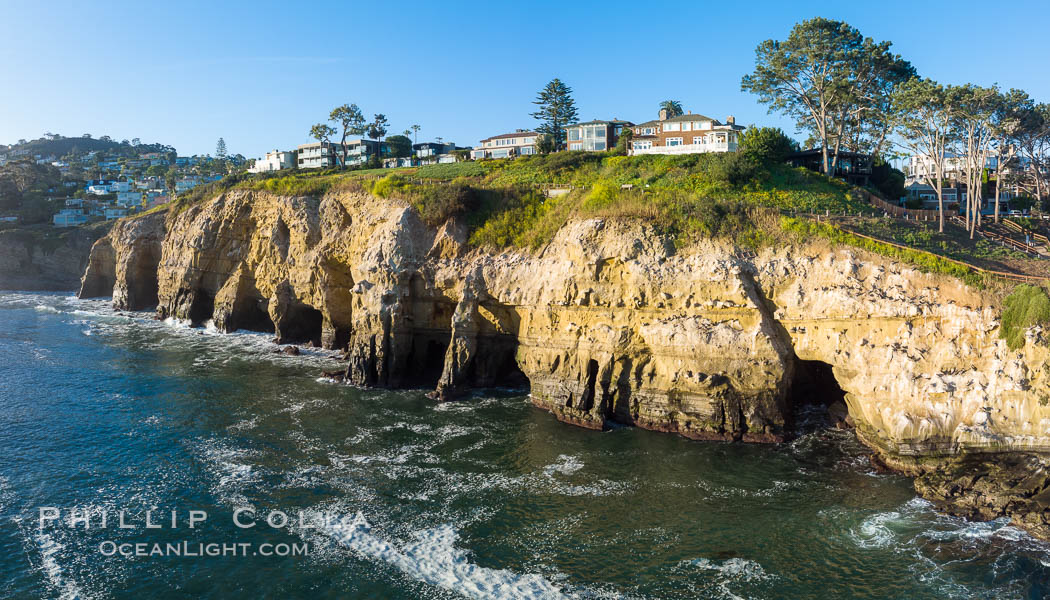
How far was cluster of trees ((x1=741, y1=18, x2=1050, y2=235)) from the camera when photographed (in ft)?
118

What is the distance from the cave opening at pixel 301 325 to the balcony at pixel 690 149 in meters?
32.3

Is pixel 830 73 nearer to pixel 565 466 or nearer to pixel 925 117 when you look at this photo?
pixel 925 117

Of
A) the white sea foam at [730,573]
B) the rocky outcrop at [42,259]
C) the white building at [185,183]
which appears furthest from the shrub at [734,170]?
the white building at [185,183]

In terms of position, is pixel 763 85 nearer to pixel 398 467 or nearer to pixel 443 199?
pixel 443 199

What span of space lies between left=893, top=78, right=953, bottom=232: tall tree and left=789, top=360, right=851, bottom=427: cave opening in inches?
461

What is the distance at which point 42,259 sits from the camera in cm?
9088

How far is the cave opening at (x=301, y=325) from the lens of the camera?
53.3 metres

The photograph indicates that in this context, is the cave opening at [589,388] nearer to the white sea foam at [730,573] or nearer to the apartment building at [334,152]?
the white sea foam at [730,573]

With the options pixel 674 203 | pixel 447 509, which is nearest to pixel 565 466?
pixel 447 509

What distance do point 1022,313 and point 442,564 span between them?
26345 millimetres

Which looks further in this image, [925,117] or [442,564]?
[925,117]

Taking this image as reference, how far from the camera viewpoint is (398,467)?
1125 inches

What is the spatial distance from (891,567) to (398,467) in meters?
19.9

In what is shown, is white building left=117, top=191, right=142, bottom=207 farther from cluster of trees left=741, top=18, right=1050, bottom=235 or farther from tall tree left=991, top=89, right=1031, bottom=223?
tall tree left=991, top=89, right=1031, bottom=223
